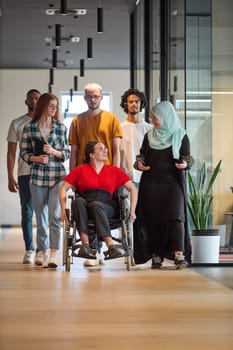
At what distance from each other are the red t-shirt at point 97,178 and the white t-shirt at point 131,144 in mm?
416

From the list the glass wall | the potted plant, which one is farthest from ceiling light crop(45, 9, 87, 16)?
the potted plant

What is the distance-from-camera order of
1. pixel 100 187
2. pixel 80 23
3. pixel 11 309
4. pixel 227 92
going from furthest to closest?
1. pixel 80 23
2. pixel 227 92
3. pixel 100 187
4. pixel 11 309

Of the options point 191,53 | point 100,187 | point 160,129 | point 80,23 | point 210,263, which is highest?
point 80,23

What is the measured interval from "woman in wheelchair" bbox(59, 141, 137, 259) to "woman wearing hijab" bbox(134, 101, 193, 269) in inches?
8.0

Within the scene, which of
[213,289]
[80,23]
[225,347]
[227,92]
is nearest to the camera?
[225,347]

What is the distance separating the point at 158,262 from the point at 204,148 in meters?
0.88

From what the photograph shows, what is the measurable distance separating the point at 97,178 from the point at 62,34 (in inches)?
272

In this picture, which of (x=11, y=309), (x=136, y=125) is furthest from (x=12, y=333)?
(x=136, y=125)

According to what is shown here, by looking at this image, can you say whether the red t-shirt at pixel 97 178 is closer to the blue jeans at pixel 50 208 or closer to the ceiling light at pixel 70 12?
the blue jeans at pixel 50 208

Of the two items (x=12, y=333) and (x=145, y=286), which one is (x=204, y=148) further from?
(x=12, y=333)

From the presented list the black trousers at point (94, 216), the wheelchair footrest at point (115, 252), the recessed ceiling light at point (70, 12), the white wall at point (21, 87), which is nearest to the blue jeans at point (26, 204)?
the black trousers at point (94, 216)

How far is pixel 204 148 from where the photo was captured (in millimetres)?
6250

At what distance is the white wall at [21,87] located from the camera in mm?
15719

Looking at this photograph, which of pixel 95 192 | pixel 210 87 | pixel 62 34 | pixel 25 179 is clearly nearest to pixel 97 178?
pixel 95 192
